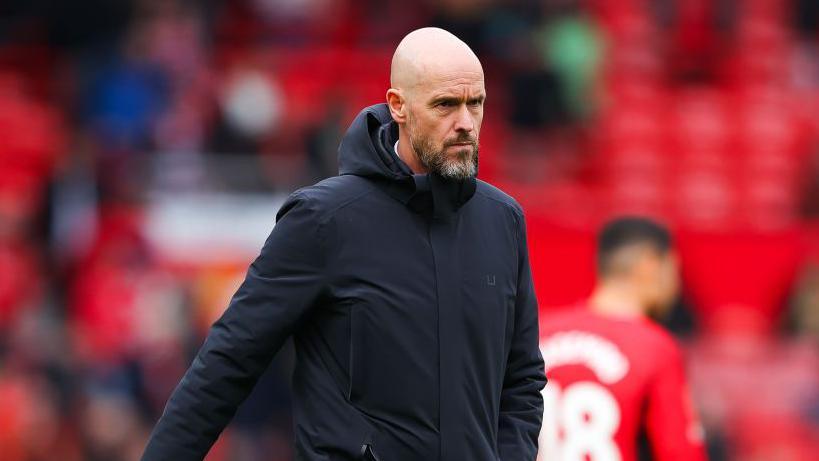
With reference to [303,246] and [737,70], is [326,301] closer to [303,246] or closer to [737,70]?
[303,246]

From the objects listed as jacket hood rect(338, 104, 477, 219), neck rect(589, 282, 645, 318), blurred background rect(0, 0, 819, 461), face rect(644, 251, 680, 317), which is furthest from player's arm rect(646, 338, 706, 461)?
Answer: blurred background rect(0, 0, 819, 461)

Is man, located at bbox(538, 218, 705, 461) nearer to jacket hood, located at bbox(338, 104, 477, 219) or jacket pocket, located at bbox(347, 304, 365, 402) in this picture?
jacket hood, located at bbox(338, 104, 477, 219)

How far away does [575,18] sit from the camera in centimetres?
1402

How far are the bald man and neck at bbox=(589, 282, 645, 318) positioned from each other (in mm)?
1705

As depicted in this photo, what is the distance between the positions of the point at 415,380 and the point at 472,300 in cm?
25

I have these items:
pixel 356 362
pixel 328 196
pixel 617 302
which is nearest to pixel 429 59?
pixel 328 196

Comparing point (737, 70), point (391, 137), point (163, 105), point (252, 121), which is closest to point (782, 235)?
point (737, 70)

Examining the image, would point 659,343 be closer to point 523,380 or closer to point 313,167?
point 523,380

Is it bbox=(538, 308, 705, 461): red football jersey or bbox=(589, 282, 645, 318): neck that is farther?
bbox=(589, 282, 645, 318): neck

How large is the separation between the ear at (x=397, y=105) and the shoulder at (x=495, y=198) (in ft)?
0.88

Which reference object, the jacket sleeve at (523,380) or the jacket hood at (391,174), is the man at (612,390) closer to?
the jacket sleeve at (523,380)

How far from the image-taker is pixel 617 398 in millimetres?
5070

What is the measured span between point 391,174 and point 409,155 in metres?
0.13

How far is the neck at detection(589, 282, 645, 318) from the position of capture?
17.6 feet
